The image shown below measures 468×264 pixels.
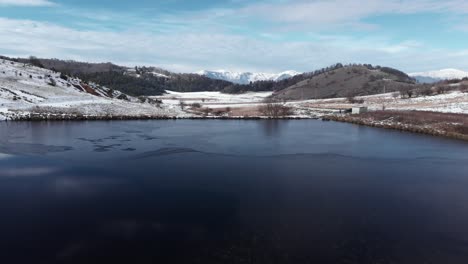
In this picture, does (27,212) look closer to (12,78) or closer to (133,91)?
(12,78)

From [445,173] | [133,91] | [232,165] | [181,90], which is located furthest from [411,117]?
[181,90]

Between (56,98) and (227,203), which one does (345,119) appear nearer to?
(56,98)

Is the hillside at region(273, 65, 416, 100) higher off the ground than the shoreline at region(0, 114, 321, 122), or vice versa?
the hillside at region(273, 65, 416, 100)

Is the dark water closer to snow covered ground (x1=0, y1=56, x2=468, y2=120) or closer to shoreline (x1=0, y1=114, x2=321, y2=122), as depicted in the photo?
shoreline (x1=0, y1=114, x2=321, y2=122)

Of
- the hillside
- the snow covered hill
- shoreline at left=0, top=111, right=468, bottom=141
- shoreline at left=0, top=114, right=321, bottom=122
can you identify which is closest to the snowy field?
the hillside

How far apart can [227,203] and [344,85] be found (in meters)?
117

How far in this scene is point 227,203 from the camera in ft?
41.4

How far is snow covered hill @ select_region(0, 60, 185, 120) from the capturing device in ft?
123

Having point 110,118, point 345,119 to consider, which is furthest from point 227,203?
point 345,119

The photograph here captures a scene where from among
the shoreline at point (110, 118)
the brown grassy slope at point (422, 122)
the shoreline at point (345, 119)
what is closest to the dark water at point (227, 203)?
the brown grassy slope at point (422, 122)

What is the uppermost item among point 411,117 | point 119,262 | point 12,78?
point 12,78

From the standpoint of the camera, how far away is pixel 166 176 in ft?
52.3

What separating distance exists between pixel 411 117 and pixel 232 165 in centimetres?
2657

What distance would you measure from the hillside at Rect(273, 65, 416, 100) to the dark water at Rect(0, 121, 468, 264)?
88.6 m
